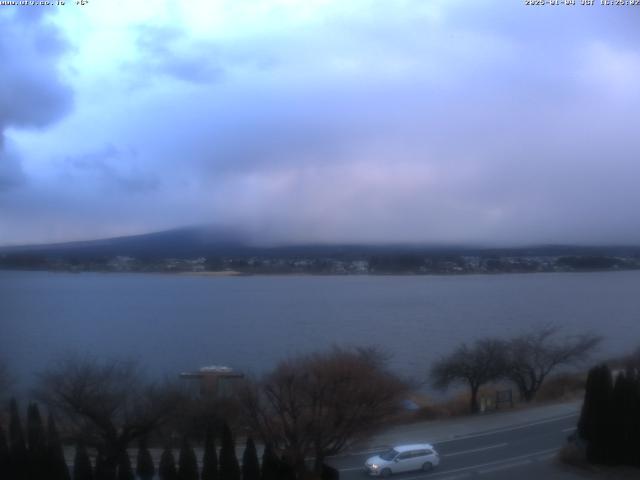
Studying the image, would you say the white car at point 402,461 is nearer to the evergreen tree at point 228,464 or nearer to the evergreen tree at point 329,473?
the evergreen tree at point 329,473

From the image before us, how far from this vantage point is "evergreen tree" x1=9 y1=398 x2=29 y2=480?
341 inches

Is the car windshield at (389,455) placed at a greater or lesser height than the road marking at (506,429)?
greater

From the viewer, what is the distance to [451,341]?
2780 cm

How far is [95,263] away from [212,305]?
58.5 feet

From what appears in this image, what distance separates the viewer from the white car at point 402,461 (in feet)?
32.7

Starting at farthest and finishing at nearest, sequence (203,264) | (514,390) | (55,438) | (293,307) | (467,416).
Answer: (293,307), (203,264), (514,390), (467,416), (55,438)

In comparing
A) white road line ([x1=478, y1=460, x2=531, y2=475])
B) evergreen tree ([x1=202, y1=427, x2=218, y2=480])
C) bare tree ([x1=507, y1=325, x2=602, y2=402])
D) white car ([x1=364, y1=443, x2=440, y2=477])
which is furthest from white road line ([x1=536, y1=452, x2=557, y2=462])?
bare tree ([x1=507, y1=325, x2=602, y2=402])

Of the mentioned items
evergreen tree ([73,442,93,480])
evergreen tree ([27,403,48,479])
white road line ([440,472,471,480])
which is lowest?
white road line ([440,472,471,480])

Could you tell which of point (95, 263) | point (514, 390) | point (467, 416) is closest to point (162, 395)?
point (467, 416)

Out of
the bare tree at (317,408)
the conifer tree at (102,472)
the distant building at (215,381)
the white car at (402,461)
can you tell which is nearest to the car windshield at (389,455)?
the white car at (402,461)

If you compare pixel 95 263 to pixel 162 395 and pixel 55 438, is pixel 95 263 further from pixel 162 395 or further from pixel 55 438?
pixel 55 438

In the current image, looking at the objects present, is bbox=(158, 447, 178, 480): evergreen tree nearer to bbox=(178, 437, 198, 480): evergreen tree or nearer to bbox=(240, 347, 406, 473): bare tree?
bbox=(178, 437, 198, 480): evergreen tree

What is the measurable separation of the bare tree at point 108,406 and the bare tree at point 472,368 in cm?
957

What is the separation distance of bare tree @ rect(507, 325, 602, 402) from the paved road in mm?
5793
